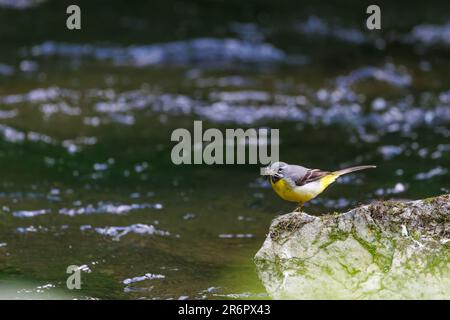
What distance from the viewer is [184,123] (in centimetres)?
1352

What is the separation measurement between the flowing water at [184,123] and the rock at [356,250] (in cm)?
74

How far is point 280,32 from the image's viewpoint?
18125 millimetres

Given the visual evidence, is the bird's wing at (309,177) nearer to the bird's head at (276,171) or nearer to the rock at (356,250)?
the bird's head at (276,171)

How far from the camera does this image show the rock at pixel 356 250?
5.96 meters

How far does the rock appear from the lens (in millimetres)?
5965

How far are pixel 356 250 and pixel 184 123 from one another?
25.1 feet

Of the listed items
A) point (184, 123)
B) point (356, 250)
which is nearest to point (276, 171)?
point (356, 250)

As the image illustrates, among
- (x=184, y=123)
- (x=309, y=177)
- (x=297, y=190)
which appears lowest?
(x=297, y=190)

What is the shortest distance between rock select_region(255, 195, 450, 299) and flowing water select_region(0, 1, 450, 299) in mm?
740

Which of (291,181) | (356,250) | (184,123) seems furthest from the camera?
(184,123)

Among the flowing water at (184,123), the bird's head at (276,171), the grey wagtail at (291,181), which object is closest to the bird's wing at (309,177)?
the grey wagtail at (291,181)

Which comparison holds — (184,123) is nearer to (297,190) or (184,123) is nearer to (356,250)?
(297,190)

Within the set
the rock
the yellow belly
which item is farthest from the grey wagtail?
the rock

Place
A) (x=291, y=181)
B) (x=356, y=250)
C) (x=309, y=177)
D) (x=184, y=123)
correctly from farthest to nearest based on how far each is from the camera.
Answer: (x=184, y=123)
(x=309, y=177)
(x=291, y=181)
(x=356, y=250)
